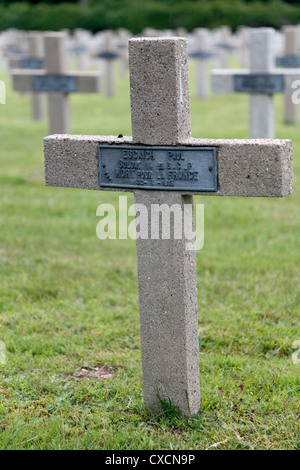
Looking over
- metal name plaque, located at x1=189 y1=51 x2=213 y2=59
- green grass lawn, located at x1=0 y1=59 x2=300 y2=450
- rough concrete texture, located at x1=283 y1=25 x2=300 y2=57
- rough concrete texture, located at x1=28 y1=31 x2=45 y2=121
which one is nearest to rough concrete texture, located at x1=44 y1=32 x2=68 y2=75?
green grass lawn, located at x1=0 y1=59 x2=300 y2=450

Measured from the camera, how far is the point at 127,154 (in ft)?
10.3

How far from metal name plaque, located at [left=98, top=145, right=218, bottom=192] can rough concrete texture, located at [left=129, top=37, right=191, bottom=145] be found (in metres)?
0.06

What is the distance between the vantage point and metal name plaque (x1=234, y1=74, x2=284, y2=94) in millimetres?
8047

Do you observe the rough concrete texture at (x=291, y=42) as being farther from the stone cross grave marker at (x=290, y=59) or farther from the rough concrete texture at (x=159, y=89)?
the rough concrete texture at (x=159, y=89)

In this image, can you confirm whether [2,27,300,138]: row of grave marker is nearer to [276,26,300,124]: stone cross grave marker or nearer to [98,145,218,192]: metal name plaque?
[276,26,300,124]: stone cross grave marker

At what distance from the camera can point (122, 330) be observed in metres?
4.27

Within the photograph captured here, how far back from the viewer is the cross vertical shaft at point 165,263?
2.98m

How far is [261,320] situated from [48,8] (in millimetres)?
27486

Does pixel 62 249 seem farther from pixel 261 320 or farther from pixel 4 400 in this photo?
pixel 4 400

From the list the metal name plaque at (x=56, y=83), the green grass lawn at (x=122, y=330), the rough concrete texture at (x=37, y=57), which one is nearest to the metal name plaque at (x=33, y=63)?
the rough concrete texture at (x=37, y=57)

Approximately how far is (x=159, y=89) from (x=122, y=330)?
1.70 metres

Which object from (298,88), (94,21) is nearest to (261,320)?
(298,88)

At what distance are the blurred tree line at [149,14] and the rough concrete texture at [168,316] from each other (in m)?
24.4

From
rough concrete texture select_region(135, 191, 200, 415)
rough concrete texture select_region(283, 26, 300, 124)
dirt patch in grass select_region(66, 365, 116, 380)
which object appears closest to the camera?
rough concrete texture select_region(135, 191, 200, 415)
